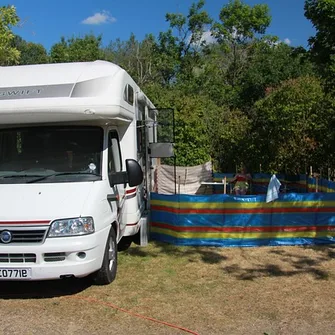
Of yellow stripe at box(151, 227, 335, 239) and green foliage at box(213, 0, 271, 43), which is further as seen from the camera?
green foliage at box(213, 0, 271, 43)

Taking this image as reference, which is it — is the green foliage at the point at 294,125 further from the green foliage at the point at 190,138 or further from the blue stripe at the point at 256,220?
the blue stripe at the point at 256,220

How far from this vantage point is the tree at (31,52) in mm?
36625

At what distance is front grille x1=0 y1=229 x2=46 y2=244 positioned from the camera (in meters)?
4.88

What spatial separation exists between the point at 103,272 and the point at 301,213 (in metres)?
3.79

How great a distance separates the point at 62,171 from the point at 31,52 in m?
37.8

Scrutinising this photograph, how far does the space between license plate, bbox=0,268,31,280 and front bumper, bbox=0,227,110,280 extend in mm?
34

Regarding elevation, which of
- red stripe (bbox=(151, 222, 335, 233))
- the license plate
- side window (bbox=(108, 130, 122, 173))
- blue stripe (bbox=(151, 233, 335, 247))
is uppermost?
side window (bbox=(108, 130, 122, 173))

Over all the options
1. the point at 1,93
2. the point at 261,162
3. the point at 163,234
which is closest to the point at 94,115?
the point at 1,93

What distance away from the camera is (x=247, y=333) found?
174 inches

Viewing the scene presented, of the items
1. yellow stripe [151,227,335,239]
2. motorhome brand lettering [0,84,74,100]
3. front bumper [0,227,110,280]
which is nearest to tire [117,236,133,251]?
yellow stripe [151,227,335,239]

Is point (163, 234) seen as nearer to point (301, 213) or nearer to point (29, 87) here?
point (301, 213)

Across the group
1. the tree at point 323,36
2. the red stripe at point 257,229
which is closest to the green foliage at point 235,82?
the tree at point 323,36

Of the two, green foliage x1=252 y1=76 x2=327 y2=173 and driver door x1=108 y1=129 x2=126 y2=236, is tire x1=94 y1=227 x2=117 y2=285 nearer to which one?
driver door x1=108 y1=129 x2=126 y2=236

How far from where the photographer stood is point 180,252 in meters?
7.37
